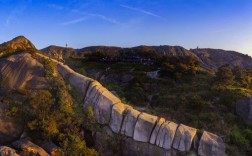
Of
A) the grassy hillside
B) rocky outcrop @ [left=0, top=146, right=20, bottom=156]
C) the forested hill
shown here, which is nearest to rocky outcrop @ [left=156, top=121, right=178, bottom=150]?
the grassy hillside

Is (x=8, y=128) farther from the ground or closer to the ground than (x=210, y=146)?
farther from the ground

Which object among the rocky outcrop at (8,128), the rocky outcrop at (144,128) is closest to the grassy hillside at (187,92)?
the rocky outcrop at (144,128)

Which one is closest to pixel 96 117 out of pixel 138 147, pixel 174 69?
pixel 138 147

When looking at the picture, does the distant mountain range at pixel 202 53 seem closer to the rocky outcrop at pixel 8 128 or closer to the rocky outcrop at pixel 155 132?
the rocky outcrop at pixel 155 132

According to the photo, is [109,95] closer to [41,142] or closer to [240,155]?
[41,142]

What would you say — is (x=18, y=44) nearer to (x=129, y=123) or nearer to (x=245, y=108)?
(x=129, y=123)

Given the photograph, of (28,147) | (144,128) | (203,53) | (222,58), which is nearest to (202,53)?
(203,53)
